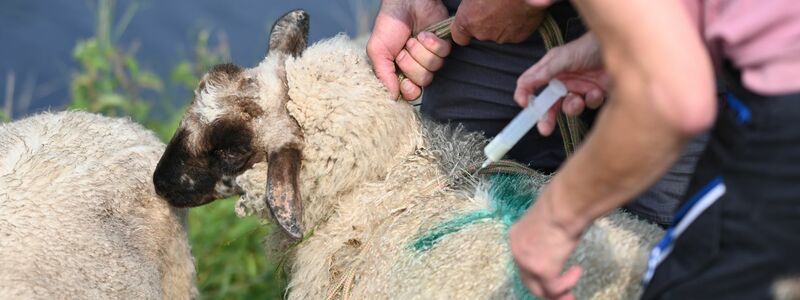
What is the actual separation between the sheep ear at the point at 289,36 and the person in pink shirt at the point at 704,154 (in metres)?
1.43

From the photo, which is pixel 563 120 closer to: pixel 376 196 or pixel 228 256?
pixel 376 196

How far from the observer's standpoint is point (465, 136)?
2646 millimetres

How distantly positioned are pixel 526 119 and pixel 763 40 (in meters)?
0.61

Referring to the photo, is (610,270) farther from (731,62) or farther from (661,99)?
(661,99)

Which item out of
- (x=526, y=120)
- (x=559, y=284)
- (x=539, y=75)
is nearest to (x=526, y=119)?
(x=526, y=120)

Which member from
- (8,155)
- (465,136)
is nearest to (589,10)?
(465,136)

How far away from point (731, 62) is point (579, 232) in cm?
34

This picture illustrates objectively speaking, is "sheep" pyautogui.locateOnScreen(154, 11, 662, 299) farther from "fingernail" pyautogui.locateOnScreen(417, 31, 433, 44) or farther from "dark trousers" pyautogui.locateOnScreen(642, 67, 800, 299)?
"dark trousers" pyautogui.locateOnScreen(642, 67, 800, 299)

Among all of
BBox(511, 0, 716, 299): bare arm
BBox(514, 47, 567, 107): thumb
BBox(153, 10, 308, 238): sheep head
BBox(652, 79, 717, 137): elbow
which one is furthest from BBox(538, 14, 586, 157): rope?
BBox(652, 79, 717, 137): elbow

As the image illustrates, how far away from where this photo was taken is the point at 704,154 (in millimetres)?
1574

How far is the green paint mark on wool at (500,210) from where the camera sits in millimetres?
2262

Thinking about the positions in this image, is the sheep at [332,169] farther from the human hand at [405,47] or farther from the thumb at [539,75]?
the thumb at [539,75]

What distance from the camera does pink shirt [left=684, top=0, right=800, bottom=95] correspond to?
1.40 m

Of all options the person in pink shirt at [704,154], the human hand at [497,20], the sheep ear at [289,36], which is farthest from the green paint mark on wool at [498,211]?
the sheep ear at [289,36]
